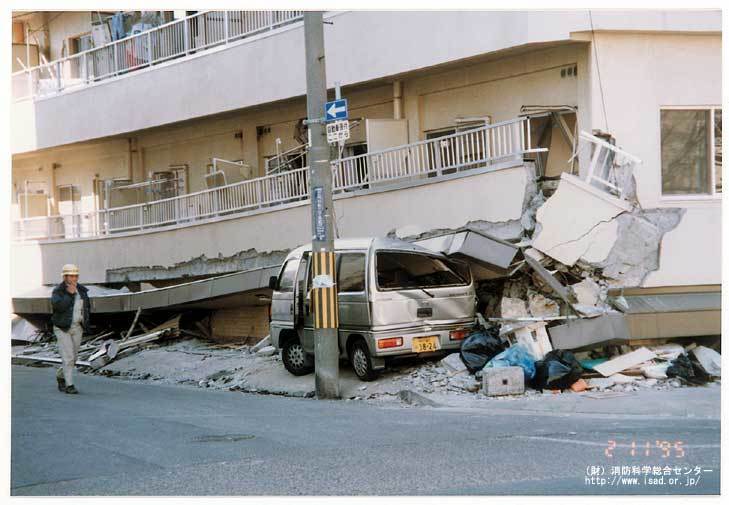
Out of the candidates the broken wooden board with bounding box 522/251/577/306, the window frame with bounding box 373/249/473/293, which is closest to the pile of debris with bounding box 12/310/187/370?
the window frame with bounding box 373/249/473/293

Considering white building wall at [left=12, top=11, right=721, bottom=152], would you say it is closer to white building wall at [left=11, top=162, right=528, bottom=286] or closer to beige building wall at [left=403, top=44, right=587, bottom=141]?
beige building wall at [left=403, top=44, right=587, bottom=141]

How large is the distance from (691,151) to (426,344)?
4622 millimetres

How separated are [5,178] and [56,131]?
15.2 m

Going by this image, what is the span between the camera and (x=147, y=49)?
888 inches

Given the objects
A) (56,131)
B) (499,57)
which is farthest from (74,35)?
(499,57)

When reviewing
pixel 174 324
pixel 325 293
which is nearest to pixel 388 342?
pixel 325 293

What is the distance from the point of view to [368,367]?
13344 millimetres

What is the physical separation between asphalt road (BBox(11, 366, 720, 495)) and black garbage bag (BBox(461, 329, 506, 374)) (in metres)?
1.44

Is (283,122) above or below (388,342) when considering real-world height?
above

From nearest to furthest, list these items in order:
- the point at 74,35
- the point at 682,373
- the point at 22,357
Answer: the point at 682,373, the point at 22,357, the point at 74,35

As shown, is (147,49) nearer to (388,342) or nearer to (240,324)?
(240,324)

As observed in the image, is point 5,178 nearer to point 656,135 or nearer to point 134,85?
point 656,135

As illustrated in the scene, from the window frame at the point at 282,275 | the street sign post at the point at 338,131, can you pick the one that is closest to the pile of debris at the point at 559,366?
the window frame at the point at 282,275

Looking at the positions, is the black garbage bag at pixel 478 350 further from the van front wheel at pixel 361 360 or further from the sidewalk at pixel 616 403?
the van front wheel at pixel 361 360
